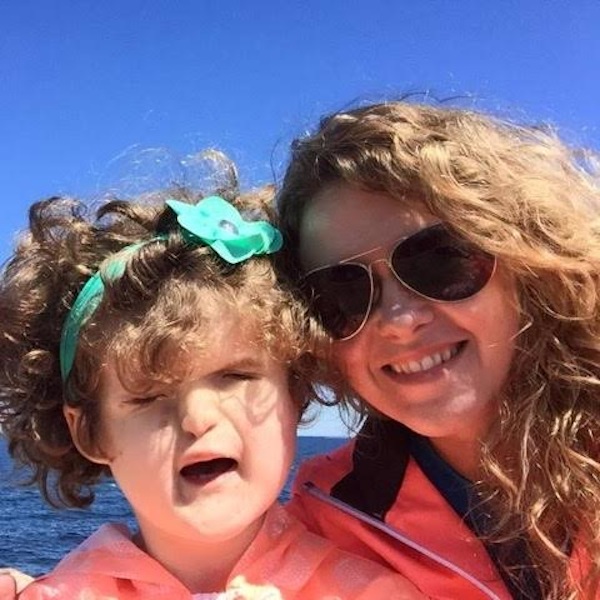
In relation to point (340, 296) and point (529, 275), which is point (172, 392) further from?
point (529, 275)

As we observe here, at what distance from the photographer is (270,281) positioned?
123 inches

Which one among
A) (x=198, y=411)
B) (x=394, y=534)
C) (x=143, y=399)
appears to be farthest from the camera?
(x=394, y=534)

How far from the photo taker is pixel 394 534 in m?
3.27

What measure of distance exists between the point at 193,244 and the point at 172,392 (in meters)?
0.51

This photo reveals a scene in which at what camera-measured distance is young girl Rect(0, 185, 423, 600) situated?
2791mm

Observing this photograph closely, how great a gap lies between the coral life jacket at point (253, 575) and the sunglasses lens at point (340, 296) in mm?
679

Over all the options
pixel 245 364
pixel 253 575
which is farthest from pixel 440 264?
pixel 253 575

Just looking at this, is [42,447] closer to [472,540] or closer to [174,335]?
[174,335]

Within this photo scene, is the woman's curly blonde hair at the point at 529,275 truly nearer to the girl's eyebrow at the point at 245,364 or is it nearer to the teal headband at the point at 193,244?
the teal headband at the point at 193,244

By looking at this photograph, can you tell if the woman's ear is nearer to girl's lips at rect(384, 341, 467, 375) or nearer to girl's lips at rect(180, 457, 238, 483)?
girl's lips at rect(180, 457, 238, 483)

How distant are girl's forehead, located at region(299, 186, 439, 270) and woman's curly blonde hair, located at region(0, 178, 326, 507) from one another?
19 centimetres

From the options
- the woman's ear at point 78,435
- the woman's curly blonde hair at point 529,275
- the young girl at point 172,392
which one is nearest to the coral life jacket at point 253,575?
the young girl at point 172,392

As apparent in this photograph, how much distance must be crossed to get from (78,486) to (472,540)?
1.46 m

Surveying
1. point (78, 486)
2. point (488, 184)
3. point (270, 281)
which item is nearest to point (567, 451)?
point (488, 184)
